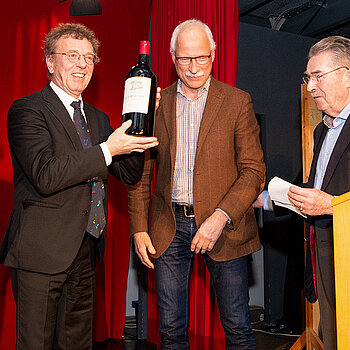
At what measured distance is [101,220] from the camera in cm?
173

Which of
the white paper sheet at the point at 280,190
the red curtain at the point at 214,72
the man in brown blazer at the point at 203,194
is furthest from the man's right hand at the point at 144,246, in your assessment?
the red curtain at the point at 214,72

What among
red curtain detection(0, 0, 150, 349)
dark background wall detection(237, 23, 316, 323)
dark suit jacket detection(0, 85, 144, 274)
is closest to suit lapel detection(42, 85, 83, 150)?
dark suit jacket detection(0, 85, 144, 274)

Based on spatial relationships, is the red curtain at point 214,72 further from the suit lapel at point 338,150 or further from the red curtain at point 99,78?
the suit lapel at point 338,150

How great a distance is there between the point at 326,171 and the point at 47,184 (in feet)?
3.77

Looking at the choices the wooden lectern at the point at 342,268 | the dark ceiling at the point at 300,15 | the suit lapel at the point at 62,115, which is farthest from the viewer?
the dark ceiling at the point at 300,15

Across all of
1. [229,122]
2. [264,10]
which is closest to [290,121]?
[264,10]

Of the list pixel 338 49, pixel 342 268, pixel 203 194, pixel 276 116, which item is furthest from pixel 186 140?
pixel 276 116

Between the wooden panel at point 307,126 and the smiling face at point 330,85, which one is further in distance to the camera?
the wooden panel at point 307,126

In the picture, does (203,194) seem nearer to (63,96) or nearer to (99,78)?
(63,96)

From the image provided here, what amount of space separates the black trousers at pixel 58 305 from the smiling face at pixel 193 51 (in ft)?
2.75

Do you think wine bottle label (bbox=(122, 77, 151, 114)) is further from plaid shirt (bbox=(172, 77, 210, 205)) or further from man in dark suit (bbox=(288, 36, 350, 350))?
man in dark suit (bbox=(288, 36, 350, 350))

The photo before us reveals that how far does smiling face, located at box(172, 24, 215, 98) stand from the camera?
72.6 inches

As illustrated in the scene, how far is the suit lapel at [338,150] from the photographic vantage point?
1713 millimetres

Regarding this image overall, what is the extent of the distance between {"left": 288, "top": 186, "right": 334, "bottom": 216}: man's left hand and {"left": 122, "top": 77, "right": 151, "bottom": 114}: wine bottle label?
71 cm
